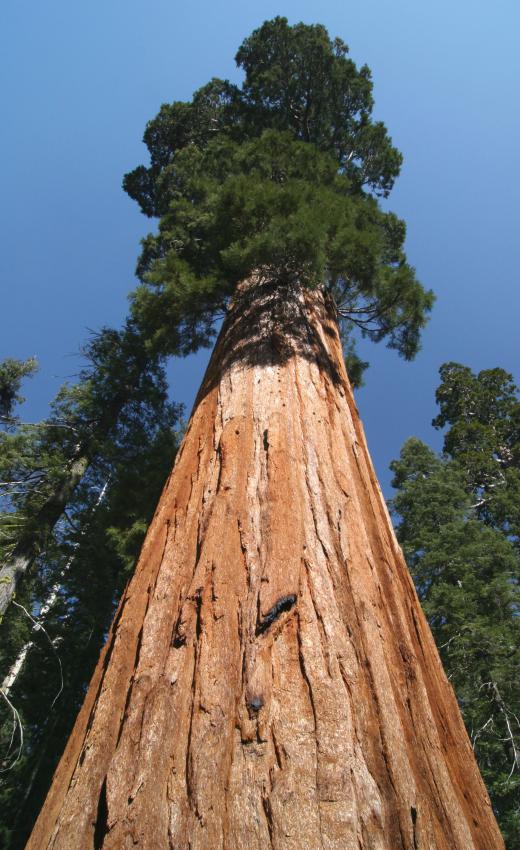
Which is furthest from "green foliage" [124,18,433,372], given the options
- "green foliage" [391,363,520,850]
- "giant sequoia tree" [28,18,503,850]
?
"green foliage" [391,363,520,850]

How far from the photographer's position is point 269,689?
2068 millimetres

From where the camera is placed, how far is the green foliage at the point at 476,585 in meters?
7.81

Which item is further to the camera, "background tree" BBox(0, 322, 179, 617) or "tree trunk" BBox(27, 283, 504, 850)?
"background tree" BBox(0, 322, 179, 617)

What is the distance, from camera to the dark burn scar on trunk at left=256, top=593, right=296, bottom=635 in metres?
2.30

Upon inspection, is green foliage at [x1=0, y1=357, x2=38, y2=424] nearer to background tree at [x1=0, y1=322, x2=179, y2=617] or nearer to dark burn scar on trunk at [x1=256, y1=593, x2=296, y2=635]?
background tree at [x1=0, y1=322, x2=179, y2=617]

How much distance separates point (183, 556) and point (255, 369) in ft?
6.63

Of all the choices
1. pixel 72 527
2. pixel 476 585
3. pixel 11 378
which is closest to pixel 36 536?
pixel 72 527

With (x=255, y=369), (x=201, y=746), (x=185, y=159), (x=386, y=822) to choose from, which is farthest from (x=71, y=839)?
(x=185, y=159)

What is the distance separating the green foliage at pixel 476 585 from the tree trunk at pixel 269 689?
20.6ft

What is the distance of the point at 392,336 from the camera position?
7.82m

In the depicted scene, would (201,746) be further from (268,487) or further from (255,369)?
(255,369)

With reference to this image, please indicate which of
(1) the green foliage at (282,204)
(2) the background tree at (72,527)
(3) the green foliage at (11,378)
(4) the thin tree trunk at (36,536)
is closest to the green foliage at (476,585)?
(1) the green foliage at (282,204)

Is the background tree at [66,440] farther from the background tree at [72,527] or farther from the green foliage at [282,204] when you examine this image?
the green foliage at [282,204]

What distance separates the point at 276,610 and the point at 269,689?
37cm
